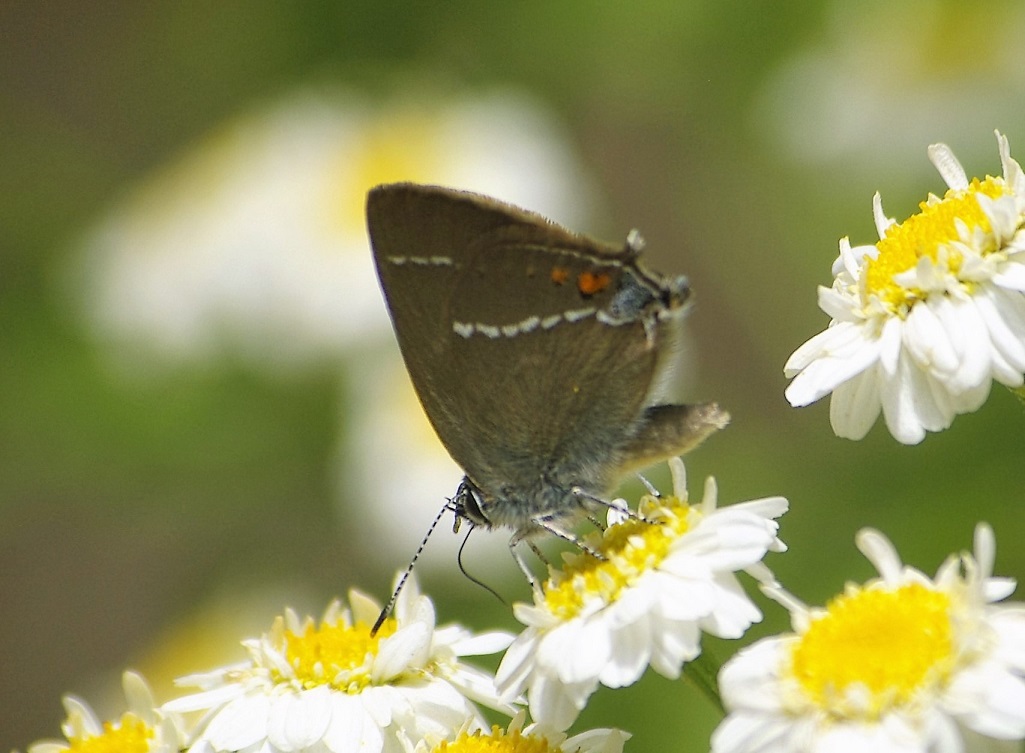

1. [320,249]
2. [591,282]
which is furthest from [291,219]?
[591,282]

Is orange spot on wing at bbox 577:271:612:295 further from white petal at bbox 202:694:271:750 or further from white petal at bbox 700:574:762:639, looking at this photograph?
white petal at bbox 202:694:271:750

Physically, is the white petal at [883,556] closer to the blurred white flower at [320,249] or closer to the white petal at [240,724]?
the white petal at [240,724]

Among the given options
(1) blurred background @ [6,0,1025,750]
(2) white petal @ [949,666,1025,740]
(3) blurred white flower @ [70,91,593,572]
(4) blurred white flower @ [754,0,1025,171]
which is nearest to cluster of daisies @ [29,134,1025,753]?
(2) white petal @ [949,666,1025,740]

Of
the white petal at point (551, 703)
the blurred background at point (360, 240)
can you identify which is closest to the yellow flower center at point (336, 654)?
the white petal at point (551, 703)

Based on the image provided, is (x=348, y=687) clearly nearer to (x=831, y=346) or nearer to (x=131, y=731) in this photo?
(x=131, y=731)

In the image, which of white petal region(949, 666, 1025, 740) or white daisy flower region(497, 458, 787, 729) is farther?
white daisy flower region(497, 458, 787, 729)

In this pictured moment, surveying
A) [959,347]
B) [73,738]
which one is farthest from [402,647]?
[959,347]

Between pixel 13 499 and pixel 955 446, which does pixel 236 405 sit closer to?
pixel 13 499
